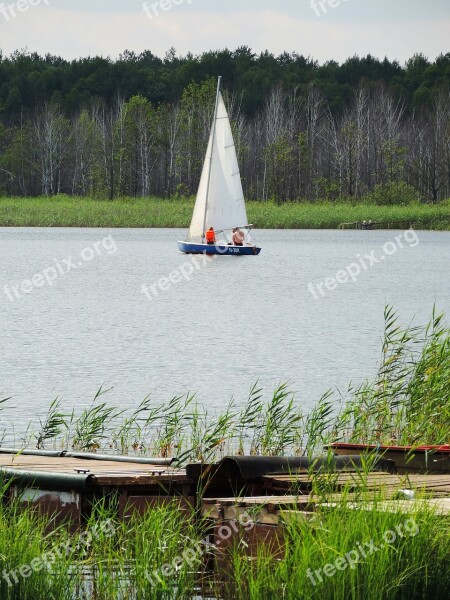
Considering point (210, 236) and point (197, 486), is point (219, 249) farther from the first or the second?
point (197, 486)

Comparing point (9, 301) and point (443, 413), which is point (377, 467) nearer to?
point (443, 413)

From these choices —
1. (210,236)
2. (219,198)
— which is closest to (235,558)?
(210,236)

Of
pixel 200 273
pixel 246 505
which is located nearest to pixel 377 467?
pixel 246 505

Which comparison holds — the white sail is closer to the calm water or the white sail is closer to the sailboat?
the sailboat

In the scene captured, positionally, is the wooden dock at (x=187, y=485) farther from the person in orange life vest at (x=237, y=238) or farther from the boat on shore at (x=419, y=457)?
the person in orange life vest at (x=237, y=238)

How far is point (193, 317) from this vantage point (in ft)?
103

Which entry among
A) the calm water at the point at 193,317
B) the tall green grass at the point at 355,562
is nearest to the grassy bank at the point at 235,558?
the tall green grass at the point at 355,562

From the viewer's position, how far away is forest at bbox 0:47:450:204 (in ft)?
281

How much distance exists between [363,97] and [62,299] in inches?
2402

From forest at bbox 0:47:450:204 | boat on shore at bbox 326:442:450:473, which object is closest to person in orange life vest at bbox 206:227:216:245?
forest at bbox 0:47:450:204

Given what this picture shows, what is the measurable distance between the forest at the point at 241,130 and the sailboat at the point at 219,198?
30.8 meters

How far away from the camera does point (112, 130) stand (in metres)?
87.7

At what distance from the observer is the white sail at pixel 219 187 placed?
47.7 m

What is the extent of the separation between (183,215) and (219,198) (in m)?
22.6
